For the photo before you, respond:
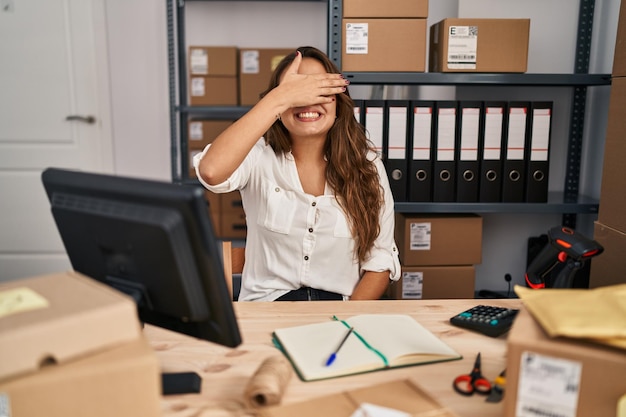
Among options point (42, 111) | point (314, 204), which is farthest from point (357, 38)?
point (42, 111)

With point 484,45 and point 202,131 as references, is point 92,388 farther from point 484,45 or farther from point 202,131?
point 202,131

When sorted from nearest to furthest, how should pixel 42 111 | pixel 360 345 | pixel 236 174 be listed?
pixel 360 345 → pixel 236 174 → pixel 42 111

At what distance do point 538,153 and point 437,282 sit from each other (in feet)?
2.06

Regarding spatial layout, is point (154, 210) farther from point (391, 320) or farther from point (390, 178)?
point (390, 178)

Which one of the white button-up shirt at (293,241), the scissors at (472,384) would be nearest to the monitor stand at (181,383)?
the scissors at (472,384)

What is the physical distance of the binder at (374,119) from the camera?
6.60 feet

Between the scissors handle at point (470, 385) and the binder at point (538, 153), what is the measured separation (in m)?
1.42

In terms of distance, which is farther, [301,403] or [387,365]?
[387,365]

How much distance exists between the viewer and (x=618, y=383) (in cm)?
63

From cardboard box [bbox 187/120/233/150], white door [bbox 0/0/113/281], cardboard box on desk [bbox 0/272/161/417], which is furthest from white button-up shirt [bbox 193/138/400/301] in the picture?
white door [bbox 0/0/113/281]

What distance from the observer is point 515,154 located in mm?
2059

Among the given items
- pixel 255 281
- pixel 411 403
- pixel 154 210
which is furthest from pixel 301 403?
pixel 255 281

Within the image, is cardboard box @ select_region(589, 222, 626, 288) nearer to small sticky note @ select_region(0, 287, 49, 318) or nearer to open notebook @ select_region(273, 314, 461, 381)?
open notebook @ select_region(273, 314, 461, 381)

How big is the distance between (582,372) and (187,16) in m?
2.88
